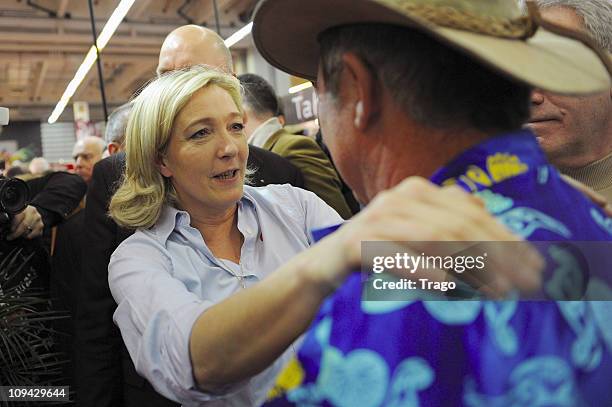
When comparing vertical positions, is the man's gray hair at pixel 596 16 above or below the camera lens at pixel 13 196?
above

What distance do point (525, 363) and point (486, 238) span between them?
13 centimetres

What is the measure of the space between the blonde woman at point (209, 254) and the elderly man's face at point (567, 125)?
0.56 m

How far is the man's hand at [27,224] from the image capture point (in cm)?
151

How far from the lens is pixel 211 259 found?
1029mm

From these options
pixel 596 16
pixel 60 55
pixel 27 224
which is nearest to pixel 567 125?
pixel 596 16

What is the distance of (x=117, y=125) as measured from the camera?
1.91 meters

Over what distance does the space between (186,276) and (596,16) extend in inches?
42.4

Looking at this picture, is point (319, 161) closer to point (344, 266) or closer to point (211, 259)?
point (211, 259)

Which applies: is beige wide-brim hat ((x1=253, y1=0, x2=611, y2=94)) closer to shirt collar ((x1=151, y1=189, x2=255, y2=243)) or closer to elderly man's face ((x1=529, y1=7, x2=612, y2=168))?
shirt collar ((x1=151, y1=189, x2=255, y2=243))

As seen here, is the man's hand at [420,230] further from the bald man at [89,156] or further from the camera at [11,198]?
the bald man at [89,156]


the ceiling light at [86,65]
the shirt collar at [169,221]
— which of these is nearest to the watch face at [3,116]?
the ceiling light at [86,65]

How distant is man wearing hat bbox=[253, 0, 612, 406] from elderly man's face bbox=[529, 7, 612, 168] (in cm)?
75

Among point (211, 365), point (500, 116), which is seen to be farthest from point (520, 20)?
point (211, 365)
